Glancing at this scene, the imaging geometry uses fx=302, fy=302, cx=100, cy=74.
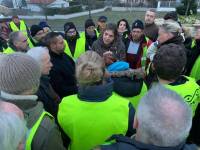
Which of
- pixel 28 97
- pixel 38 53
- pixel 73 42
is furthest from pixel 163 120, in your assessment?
pixel 73 42

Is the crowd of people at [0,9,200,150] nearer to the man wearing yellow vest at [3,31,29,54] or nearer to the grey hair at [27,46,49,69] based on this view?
the grey hair at [27,46,49,69]

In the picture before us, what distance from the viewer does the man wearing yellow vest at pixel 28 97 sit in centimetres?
214

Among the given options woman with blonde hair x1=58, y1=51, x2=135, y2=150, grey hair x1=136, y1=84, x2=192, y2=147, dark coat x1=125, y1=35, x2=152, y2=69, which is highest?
grey hair x1=136, y1=84, x2=192, y2=147

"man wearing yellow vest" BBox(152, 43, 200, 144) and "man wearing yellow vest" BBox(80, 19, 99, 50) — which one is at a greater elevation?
"man wearing yellow vest" BBox(152, 43, 200, 144)

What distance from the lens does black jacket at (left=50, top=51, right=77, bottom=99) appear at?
4320mm

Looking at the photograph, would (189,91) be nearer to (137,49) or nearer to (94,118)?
(94,118)

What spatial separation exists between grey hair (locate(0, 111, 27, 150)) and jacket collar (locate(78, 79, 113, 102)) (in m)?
0.88

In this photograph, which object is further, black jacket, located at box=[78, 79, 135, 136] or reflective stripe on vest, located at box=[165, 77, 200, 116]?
reflective stripe on vest, located at box=[165, 77, 200, 116]

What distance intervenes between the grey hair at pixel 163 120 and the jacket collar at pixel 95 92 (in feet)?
2.31

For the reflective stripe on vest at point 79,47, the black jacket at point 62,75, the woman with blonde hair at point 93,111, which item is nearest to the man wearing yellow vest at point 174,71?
the woman with blonde hair at point 93,111

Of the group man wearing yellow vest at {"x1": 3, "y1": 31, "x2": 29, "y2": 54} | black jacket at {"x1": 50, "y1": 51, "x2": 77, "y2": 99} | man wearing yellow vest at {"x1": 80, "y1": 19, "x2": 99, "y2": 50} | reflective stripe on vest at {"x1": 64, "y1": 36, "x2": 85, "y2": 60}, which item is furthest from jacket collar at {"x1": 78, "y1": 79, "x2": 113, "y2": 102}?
man wearing yellow vest at {"x1": 80, "y1": 19, "x2": 99, "y2": 50}

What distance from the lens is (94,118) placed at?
2518 millimetres

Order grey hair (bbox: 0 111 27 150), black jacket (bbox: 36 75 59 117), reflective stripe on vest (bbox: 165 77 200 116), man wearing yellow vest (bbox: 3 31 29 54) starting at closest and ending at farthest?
1. grey hair (bbox: 0 111 27 150)
2. reflective stripe on vest (bbox: 165 77 200 116)
3. black jacket (bbox: 36 75 59 117)
4. man wearing yellow vest (bbox: 3 31 29 54)

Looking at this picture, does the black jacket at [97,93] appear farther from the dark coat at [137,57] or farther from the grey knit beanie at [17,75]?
the dark coat at [137,57]
